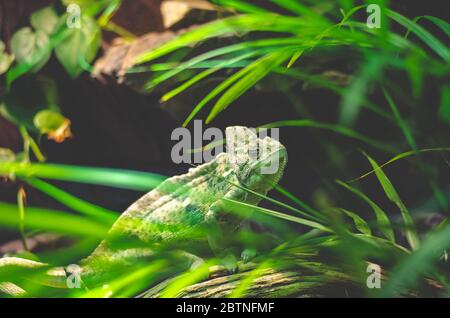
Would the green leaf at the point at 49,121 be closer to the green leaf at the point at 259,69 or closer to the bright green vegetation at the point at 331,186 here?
the bright green vegetation at the point at 331,186

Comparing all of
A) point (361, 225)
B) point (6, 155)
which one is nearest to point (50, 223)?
point (361, 225)

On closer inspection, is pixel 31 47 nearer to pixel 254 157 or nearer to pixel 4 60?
pixel 4 60

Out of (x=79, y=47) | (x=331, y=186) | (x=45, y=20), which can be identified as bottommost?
(x=331, y=186)

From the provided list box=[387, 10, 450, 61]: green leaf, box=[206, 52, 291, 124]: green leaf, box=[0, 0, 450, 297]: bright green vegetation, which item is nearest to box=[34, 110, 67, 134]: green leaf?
box=[0, 0, 450, 297]: bright green vegetation

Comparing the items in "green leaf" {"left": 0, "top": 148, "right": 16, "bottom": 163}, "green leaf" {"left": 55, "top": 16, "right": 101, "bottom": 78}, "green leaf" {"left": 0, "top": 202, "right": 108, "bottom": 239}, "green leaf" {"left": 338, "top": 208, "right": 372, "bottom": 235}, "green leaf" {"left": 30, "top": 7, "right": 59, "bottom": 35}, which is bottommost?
"green leaf" {"left": 0, "top": 202, "right": 108, "bottom": 239}

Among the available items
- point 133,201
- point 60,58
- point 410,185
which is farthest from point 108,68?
point 410,185

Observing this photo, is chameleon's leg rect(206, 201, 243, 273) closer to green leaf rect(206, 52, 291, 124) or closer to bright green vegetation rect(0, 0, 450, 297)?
bright green vegetation rect(0, 0, 450, 297)

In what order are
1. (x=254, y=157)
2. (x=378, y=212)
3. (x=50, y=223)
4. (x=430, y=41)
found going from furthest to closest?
1. (x=254, y=157)
2. (x=378, y=212)
3. (x=430, y=41)
4. (x=50, y=223)
